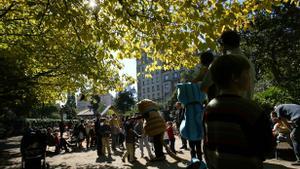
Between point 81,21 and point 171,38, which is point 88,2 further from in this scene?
point 171,38

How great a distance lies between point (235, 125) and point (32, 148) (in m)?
9.70

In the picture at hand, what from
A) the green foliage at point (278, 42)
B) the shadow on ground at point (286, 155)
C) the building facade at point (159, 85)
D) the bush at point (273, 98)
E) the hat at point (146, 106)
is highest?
the building facade at point (159, 85)

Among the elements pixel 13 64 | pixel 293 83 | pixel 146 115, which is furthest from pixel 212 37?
pixel 293 83

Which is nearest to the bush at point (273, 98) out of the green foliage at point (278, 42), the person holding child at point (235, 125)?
the green foliage at point (278, 42)

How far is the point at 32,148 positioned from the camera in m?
11.5

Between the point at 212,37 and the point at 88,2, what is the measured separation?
3.15m

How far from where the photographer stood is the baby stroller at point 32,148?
1145 cm

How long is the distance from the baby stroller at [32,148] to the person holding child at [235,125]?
9.28m

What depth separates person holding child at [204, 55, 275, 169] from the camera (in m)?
2.88

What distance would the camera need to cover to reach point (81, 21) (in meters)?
8.02

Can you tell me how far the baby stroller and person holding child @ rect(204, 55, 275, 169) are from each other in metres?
9.28

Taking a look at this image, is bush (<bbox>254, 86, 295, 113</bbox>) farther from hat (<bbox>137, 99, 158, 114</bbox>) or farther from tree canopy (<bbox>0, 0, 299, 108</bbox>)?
tree canopy (<bbox>0, 0, 299, 108</bbox>)

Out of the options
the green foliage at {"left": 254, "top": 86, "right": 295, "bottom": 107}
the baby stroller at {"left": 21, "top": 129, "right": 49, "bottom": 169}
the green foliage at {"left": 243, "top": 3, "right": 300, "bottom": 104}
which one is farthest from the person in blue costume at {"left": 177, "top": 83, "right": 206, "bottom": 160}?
the green foliage at {"left": 243, "top": 3, "right": 300, "bottom": 104}

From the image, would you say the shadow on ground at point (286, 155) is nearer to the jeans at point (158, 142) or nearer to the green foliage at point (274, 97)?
the jeans at point (158, 142)
